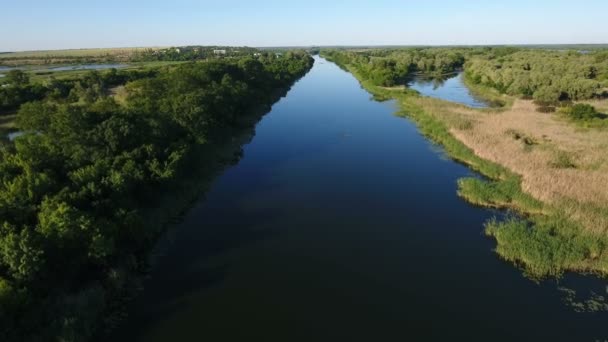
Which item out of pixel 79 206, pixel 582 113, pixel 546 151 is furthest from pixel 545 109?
pixel 79 206

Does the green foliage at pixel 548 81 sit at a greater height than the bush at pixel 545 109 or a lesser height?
greater

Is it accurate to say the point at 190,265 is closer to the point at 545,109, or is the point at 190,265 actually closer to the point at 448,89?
the point at 545,109

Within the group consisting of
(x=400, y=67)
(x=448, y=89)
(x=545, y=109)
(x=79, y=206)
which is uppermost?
(x=400, y=67)

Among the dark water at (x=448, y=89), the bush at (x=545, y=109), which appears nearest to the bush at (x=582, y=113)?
the bush at (x=545, y=109)

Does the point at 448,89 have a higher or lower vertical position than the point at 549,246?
higher

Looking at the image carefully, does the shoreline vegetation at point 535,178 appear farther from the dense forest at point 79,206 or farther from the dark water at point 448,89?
the dense forest at point 79,206

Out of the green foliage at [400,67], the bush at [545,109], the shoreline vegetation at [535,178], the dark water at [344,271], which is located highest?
the green foliage at [400,67]

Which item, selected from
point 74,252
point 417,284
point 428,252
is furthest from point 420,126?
point 74,252

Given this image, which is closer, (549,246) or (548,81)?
(549,246)
